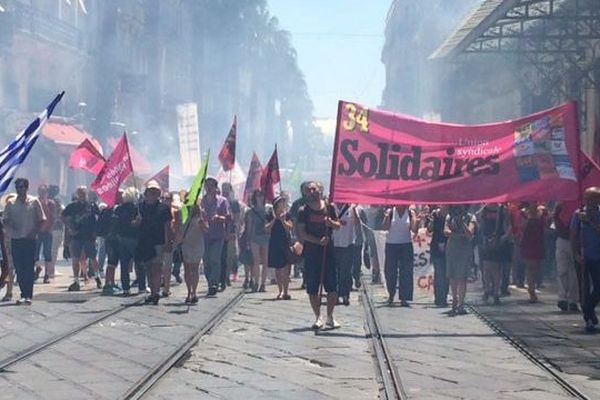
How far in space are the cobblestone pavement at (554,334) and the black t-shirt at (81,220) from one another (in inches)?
222

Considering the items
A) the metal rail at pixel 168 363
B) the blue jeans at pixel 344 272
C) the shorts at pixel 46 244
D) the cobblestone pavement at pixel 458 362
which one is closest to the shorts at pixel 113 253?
the shorts at pixel 46 244

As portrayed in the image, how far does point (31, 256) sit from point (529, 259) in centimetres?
605

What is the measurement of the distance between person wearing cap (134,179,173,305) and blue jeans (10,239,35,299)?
124 cm

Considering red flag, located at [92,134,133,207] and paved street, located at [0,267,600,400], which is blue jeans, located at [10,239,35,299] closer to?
paved street, located at [0,267,600,400]

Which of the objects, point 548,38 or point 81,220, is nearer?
point 81,220

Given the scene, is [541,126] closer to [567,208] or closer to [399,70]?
[567,208]

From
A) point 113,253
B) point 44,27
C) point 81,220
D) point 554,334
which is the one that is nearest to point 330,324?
point 554,334

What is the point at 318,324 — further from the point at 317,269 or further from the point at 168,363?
the point at 168,363

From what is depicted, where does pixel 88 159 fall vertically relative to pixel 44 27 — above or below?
below

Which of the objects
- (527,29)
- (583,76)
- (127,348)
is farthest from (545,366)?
(527,29)

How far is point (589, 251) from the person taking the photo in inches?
511

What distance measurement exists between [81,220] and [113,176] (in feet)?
4.95

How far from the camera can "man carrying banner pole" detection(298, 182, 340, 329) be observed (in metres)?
13.4

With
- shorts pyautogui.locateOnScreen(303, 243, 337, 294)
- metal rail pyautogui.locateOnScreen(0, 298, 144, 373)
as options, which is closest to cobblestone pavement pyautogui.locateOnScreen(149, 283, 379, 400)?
shorts pyautogui.locateOnScreen(303, 243, 337, 294)
